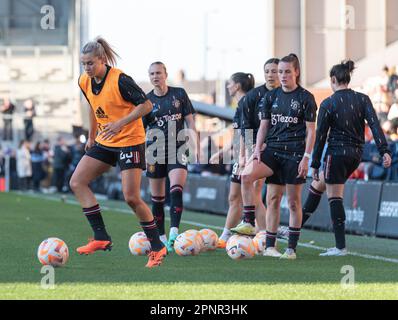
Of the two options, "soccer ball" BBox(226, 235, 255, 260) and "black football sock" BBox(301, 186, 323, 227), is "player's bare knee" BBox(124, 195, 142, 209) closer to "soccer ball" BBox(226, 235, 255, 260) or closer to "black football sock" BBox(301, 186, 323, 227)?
"soccer ball" BBox(226, 235, 255, 260)

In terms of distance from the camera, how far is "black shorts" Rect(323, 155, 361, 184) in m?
12.6

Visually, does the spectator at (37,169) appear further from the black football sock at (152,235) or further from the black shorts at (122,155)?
the black football sock at (152,235)

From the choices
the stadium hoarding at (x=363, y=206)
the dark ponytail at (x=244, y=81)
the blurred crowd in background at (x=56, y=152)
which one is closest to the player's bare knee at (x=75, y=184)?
the dark ponytail at (x=244, y=81)

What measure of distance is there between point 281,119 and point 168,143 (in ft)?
5.55

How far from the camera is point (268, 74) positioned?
13.1 meters

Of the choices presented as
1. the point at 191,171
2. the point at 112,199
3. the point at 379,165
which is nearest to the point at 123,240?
the point at 379,165

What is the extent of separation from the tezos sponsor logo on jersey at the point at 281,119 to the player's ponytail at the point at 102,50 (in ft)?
6.39

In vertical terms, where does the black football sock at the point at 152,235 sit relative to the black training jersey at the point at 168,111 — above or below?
below

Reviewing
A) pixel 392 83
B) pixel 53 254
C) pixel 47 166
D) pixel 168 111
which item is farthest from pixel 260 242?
pixel 47 166

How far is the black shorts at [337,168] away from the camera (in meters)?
12.6

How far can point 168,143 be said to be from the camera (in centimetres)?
1335

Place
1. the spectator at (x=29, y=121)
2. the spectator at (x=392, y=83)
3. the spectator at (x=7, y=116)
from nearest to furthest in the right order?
the spectator at (x=392, y=83)
the spectator at (x=29, y=121)
the spectator at (x=7, y=116)
